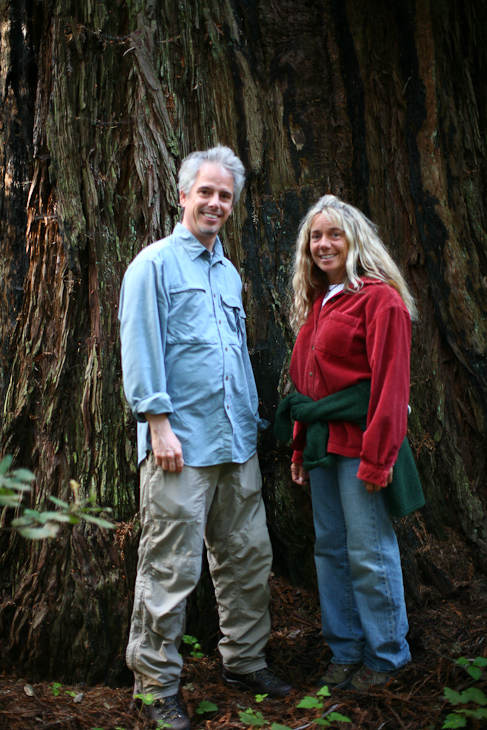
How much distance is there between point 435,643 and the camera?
297 cm

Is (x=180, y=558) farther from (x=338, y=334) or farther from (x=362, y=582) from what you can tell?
(x=338, y=334)

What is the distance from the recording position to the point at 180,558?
2605 millimetres

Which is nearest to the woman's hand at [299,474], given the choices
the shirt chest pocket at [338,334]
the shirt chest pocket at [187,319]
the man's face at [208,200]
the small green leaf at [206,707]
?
the shirt chest pocket at [338,334]

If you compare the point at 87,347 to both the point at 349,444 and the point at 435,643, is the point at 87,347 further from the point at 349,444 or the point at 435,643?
the point at 435,643

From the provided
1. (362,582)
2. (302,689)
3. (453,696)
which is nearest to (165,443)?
(362,582)

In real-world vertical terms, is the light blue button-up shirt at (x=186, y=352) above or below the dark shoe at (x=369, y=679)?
above

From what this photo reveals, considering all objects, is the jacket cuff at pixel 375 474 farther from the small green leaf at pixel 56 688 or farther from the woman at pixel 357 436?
the small green leaf at pixel 56 688

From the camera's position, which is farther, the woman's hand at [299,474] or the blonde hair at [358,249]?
the woman's hand at [299,474]

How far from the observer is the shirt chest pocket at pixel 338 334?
268 centimetres

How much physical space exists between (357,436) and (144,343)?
3.41 feet

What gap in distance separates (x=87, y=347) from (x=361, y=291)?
59.2 inches

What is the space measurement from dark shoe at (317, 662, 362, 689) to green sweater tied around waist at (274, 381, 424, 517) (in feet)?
2.59

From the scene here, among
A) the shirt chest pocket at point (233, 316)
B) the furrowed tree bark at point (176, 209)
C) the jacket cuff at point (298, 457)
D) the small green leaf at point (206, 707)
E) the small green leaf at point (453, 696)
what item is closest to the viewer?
the small green leaf at point (453, 696)

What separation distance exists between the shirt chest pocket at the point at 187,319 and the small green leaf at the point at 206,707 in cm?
164
